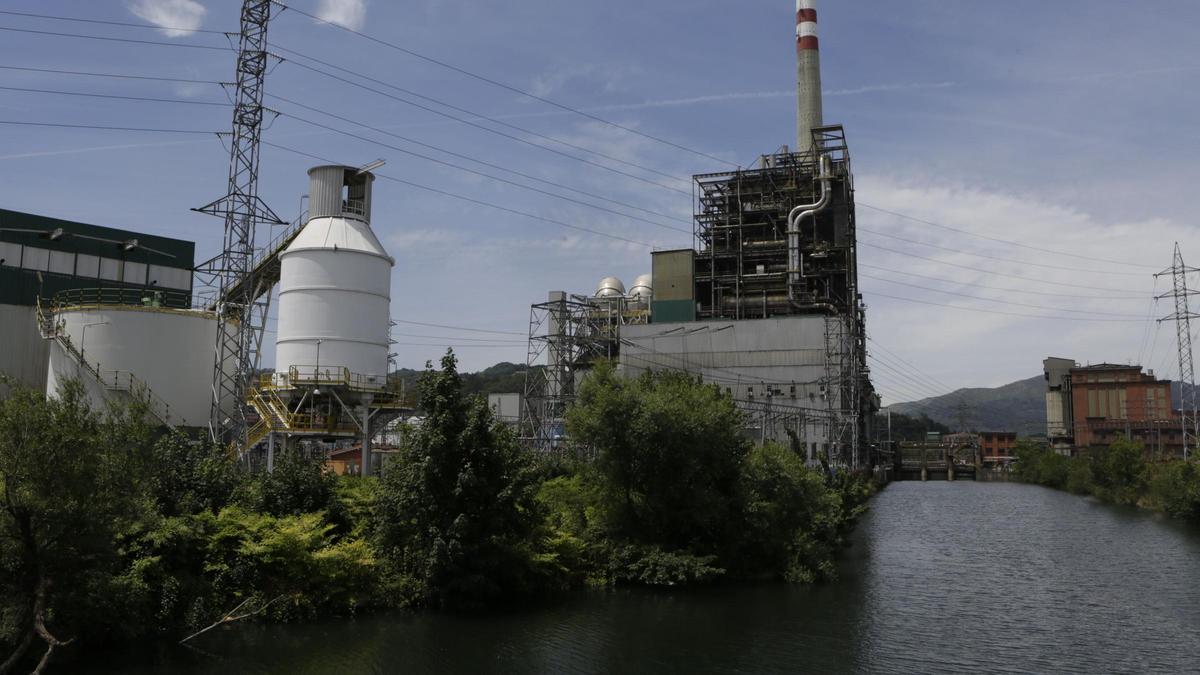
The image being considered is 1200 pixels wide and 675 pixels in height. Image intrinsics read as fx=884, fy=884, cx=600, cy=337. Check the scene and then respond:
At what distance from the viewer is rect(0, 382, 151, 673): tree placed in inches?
786

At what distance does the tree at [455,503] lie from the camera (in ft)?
101

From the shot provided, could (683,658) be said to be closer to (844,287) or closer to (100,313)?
(100,313)

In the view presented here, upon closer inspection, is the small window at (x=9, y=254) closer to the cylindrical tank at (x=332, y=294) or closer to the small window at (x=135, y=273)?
the small window at (x=135, y=273)

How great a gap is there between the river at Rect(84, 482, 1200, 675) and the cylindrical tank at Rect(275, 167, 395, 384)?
2030 centimetres

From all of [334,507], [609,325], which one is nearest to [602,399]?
[334,507]

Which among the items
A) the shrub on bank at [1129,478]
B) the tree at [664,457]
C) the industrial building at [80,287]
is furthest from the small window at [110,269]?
the shrub on bank at [1129,478]

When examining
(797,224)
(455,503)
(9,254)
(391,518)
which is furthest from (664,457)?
(797,224)

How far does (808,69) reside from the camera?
109 metres

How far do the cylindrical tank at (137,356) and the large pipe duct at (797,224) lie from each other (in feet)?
226

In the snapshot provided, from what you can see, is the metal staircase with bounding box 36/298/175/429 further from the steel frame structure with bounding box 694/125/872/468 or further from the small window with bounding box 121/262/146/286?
the steel frame structure with bounding box 694/125/872/468

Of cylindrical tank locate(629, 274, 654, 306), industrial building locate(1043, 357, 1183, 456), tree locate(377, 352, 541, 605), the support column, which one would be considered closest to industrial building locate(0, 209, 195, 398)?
the support column

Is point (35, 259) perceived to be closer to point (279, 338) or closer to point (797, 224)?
point (279, 338)

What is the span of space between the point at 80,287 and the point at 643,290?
2787 inches

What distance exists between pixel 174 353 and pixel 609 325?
62385 millimetres
